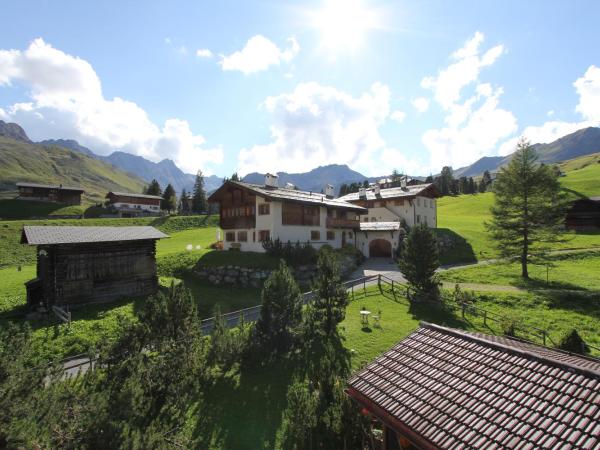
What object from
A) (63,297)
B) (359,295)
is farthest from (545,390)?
(63,297)

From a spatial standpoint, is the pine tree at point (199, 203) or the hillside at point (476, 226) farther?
the pine tree at point (199, 203)

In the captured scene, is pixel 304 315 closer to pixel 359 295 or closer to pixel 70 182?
pixel 359 295

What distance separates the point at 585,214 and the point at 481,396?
6870 cm

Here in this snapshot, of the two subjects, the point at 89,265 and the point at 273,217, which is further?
the point at 273,217

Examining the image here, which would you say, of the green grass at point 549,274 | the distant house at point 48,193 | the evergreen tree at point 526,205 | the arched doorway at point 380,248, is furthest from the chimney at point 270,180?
the distant house at point 48,193

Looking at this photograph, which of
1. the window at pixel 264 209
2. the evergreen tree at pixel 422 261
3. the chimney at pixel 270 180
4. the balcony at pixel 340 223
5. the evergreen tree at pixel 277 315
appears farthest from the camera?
the chimney at pixel 270 180

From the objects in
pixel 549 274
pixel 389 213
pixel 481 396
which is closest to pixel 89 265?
pixel 481 396

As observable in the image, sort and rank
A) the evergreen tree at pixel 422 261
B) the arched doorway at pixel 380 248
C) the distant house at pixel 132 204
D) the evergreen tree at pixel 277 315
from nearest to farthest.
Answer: the evergreen tree at pixel 277 315
the evergreen tree at pixel 422 261
the arched doorway at pixel 380 248
the distant house at pixel 132 204

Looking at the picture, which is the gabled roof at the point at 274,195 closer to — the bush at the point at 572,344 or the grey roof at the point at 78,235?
the grey roof at the point at 78,235

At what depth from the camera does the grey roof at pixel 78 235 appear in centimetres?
2206

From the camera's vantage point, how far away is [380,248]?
4584cm

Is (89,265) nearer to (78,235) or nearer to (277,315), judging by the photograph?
(78,235)

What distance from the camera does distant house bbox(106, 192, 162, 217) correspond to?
82.7 m

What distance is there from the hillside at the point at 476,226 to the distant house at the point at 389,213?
483 cm
